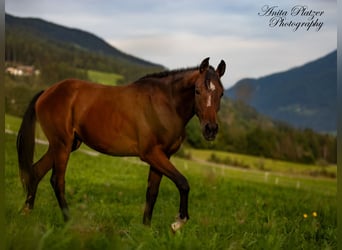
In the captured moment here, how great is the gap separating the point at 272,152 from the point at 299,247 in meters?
34.9

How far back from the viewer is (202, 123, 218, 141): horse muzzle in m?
5.38

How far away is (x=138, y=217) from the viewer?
8.26 meters

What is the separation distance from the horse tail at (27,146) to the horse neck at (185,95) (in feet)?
6.31

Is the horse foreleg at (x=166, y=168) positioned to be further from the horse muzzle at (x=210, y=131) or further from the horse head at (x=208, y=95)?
the horse muzzle at (x=210, y=131)

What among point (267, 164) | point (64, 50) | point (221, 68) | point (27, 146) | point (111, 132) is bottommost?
point (267, 164)

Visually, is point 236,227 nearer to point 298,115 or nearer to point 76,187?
point 76,187

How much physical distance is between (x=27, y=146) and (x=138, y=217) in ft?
7.41

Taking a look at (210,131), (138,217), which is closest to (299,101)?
(138,217)

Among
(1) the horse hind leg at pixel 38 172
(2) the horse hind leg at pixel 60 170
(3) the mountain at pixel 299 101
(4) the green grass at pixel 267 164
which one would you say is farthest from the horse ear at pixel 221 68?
(3) the mountain at pixel 299 101

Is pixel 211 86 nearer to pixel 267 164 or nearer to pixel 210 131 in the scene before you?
pixel 210 131

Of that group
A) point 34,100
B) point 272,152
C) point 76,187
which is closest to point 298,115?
point 272,152

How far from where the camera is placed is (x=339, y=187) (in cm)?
520

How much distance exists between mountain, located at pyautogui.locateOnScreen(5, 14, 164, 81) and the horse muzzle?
641 cm

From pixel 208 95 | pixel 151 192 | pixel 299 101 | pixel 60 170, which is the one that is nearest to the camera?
pixel 208 95
